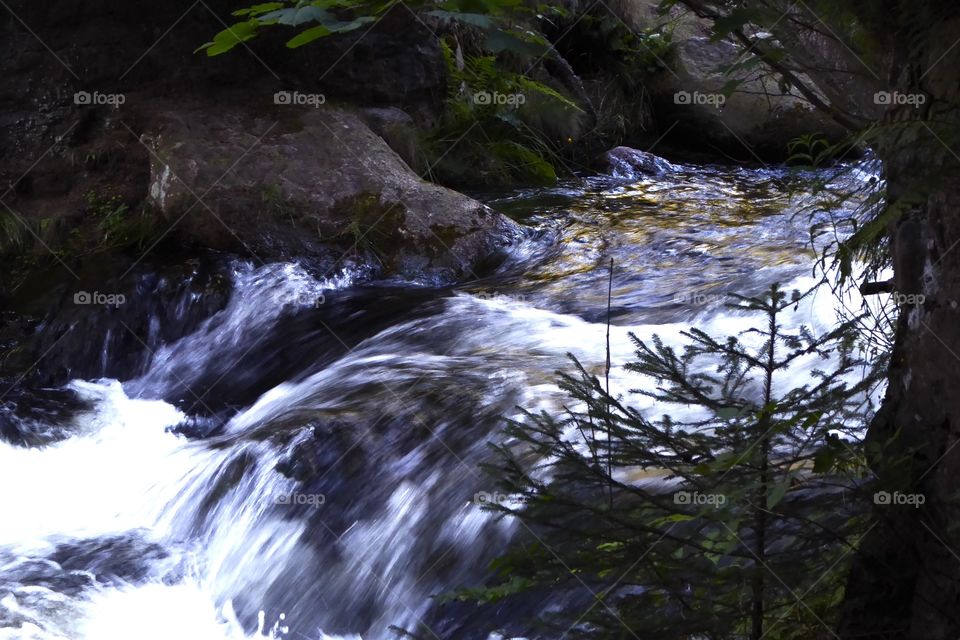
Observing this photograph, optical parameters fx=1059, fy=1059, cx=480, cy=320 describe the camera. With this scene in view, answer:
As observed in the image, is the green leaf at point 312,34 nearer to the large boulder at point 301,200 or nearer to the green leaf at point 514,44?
the green leaf at point 514,44

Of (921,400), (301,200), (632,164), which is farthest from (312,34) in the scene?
(632,164)

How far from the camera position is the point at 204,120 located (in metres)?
6.90

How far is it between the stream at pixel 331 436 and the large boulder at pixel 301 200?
227 mm

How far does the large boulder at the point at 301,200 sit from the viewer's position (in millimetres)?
6402

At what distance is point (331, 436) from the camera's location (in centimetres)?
396

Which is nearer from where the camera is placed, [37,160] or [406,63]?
[37,160]

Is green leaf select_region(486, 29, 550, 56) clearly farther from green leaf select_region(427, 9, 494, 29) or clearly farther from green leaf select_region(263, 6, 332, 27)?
green leaf select_region(263, 6, 332, 27)

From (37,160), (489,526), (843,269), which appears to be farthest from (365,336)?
(843,269)

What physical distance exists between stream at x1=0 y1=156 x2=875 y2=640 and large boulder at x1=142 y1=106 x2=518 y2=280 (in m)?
0.23

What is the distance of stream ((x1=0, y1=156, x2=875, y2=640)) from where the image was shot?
3420mm

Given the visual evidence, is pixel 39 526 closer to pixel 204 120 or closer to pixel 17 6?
pixel 204 120

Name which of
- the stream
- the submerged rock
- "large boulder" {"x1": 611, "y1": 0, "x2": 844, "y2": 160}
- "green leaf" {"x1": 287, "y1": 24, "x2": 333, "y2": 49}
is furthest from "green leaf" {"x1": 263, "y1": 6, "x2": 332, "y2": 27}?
"large boulder" {"x1": 611, "y1": 0, "x2": 844, "y2": 160}

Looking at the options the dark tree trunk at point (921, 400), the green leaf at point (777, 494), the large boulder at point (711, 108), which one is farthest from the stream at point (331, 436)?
the large boulder at point (711, 108)

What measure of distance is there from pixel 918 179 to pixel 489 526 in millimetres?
1774
